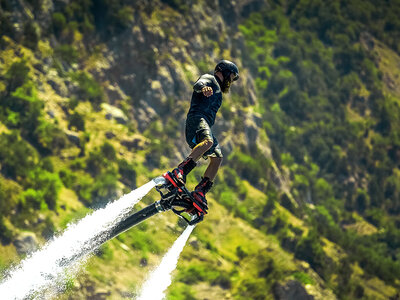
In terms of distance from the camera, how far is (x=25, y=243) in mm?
41812

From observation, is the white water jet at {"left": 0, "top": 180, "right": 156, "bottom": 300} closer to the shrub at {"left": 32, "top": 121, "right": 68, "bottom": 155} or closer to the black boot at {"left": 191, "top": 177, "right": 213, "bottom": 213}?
the black boot at {"left": 191, "top": 177, "right": 213, "bottom": 213}

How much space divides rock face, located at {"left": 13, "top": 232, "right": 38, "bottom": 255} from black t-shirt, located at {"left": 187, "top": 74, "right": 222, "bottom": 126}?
2997cm

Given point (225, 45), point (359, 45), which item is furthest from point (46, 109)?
point (359, 45)

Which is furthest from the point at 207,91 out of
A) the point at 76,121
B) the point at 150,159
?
the point at 150,159

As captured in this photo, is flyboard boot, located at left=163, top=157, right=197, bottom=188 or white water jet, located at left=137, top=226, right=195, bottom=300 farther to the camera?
white water jet, located at left=137, top=226, right=195, bottom=300

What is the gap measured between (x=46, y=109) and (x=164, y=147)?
45.4ft

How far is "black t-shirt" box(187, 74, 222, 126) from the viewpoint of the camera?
541 inches

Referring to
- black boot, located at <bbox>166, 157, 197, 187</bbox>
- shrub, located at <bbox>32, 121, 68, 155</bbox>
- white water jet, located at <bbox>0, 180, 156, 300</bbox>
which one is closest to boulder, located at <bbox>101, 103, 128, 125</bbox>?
shrub, located at <bbox>32, 121, 68, 155</bbox>

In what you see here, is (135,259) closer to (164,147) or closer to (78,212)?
(78,212)

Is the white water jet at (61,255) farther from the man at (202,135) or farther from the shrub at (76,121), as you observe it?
the shrub at (76,121)

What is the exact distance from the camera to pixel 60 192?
4956 centimetres

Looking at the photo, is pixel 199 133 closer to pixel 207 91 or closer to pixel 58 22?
pixel 207 91

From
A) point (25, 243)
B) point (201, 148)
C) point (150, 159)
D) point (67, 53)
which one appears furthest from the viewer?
point (67, 53)

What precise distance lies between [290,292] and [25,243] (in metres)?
20.4
